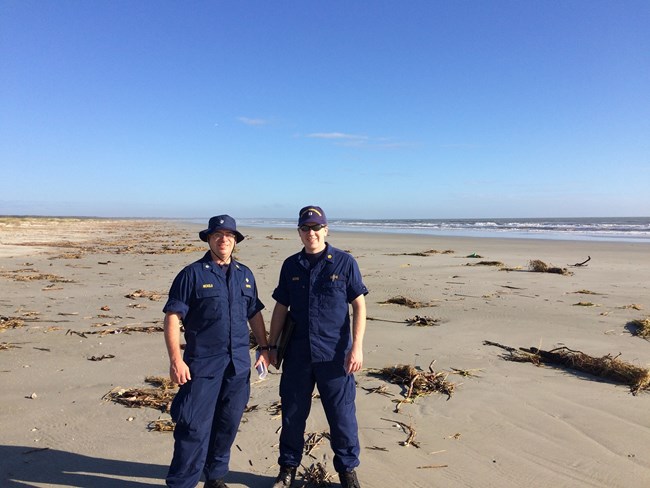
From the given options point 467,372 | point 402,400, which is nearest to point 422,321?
point 467,372

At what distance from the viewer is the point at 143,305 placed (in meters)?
7.95

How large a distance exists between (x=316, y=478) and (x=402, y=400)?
1385 millimetres

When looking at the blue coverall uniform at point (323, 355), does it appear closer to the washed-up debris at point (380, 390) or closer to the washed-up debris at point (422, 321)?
the washed-up debris at point (380, 390)

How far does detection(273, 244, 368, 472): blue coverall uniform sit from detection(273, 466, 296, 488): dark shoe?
0.04m

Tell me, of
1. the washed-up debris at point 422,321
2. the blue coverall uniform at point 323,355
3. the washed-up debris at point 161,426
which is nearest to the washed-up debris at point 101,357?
the washed-up debris at point 161,426

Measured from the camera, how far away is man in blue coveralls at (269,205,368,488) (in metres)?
2.91

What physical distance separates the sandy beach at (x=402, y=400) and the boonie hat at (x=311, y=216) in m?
1.75

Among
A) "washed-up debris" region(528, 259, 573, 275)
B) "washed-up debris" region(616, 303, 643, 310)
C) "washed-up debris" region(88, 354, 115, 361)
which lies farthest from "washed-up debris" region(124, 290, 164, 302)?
"washed-up debris" region(528, 259, 573, 275)

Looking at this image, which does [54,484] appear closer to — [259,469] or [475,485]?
[259,469]

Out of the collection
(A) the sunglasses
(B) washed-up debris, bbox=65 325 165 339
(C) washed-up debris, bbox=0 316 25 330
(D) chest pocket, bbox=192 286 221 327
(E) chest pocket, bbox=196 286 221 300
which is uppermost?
(A) the sunglasses

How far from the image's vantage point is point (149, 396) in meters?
4.10

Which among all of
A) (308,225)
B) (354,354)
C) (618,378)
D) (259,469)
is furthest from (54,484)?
(618,378)

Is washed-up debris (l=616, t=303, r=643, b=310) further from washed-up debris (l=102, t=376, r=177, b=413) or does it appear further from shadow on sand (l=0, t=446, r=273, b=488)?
washed-up debris (l=102, t=376, r=177, b=413)

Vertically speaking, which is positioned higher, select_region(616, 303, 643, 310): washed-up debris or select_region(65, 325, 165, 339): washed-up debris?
select_region(616, 303, 643, 310): washed-up debris
